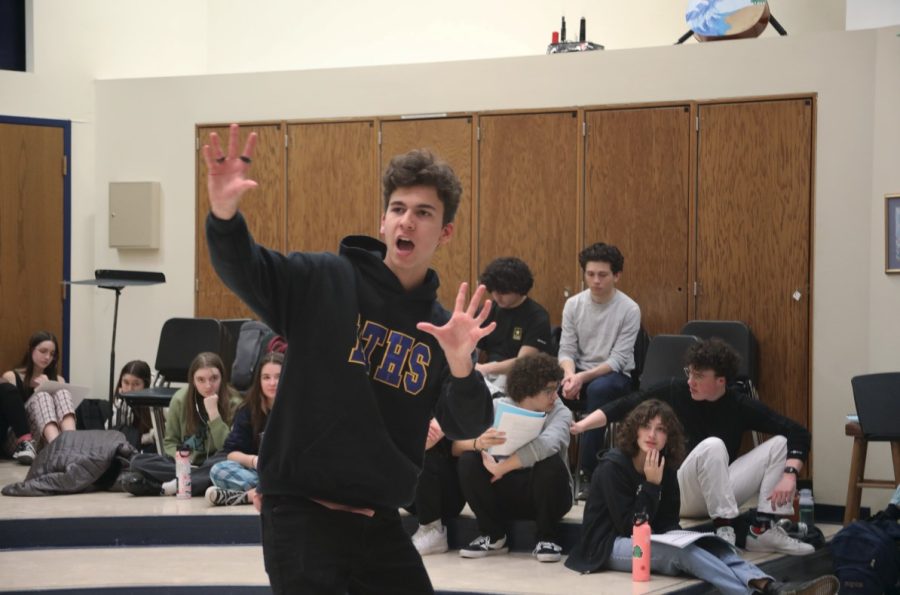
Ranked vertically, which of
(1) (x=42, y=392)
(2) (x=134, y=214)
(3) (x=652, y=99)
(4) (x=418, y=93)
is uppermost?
(4) (x=418, y=93)

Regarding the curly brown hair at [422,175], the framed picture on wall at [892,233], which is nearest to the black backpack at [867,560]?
the framed picture on wall at [892,233]

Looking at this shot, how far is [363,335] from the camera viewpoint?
7.98 feet

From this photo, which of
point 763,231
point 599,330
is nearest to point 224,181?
point 599,330

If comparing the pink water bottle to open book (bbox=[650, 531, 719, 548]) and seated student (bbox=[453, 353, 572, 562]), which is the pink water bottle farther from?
seated student (bbox=[453, 353, 572, 562])

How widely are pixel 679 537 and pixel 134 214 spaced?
4.94m

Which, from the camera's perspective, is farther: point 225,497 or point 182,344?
point 182,344

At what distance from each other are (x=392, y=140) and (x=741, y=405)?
3131 mm

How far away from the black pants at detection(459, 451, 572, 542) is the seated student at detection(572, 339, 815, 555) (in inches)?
9.5

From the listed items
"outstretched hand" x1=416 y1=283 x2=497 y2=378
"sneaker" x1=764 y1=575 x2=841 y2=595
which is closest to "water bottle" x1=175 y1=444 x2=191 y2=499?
"sneaker" x1=764 y1=575 x2=841 y2=595

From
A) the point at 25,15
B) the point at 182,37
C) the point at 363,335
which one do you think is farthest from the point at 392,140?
the point at 363,335

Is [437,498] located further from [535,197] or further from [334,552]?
[334,552]

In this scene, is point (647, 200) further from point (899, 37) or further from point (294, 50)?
point (294, 50)

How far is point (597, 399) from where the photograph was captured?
6.40 metres

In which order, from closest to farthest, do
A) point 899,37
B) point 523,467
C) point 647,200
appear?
1. point 523,467
2. point 899,37
3. point 647,200
